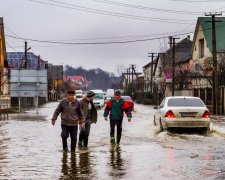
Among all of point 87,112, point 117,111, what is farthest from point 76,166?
point 117,111

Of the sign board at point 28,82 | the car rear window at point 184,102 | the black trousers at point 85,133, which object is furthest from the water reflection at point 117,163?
the sign board at point 28,82

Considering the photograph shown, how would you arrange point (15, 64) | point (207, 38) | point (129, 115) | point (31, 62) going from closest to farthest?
point (129, 115) < point (207, 38) < point (15, 64) < point (31, 62)

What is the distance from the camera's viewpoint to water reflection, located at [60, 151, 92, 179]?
10.6 meters

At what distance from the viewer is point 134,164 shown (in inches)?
476

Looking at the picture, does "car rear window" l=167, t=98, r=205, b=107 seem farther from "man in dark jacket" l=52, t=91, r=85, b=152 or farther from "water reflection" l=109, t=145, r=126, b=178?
"man in dark jacket" l=52, t=91, r=85, b=152

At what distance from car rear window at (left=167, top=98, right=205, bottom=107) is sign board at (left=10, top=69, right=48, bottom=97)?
67.6ft

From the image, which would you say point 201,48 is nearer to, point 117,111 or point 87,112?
point 117,111

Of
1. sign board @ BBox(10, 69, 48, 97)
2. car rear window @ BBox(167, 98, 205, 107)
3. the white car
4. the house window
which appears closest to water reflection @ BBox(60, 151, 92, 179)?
the white car

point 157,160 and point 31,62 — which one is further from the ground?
point 31,62

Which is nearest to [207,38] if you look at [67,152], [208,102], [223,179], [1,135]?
[208,102]

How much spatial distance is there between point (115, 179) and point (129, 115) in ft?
24.0

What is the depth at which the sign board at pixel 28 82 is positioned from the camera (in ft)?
134

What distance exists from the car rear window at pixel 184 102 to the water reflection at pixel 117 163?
236 inches

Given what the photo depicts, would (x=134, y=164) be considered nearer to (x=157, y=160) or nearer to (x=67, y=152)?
(x=157, y=160)
